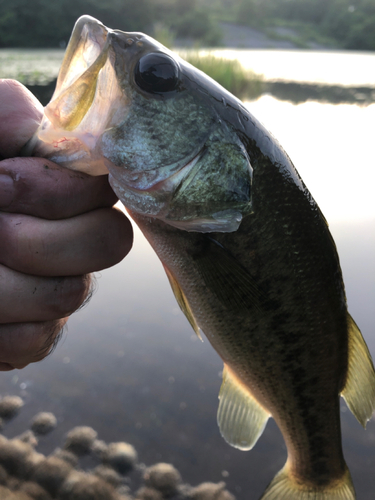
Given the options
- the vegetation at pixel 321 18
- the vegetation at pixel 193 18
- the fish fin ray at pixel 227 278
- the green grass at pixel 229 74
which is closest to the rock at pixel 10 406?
the fish fin ray at pixel 227 278

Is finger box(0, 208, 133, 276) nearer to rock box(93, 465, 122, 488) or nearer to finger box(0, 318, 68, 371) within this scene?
→ finger box(0, 318, 68, 371)

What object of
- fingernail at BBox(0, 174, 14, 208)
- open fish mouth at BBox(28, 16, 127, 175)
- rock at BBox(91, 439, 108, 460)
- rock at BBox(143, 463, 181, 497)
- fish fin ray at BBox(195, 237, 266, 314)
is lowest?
rock at BBox(91, 439, 108, 460)

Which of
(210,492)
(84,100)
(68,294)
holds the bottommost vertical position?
(210,492)

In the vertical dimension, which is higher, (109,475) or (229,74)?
(229,74)

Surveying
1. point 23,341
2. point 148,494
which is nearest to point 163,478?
point 148,494

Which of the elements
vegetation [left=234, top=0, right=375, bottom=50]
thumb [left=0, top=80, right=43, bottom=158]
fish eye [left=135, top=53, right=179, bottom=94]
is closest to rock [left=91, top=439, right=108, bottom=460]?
thumb [left=0, top=80, right=43, bottom=158]

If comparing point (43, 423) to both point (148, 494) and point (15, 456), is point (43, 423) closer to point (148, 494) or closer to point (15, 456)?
point (15, 456)

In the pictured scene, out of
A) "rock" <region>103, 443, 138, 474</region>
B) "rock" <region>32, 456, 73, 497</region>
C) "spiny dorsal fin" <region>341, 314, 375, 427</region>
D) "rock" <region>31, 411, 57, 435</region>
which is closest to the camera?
"spiny dorsal fin" <region>341, 314, 375, 427</region>

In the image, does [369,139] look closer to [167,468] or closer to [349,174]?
[349,174]

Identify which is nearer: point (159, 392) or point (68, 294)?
point (68, 294)
